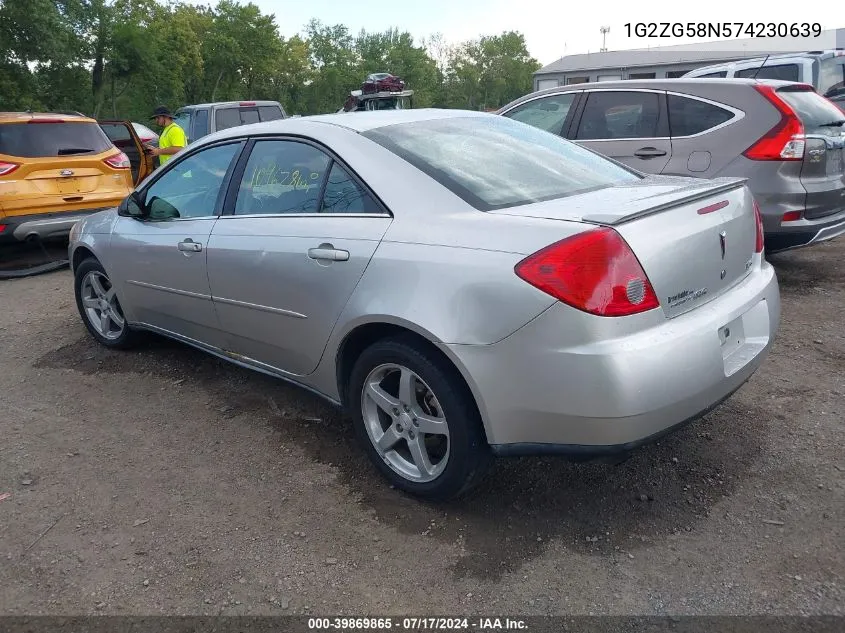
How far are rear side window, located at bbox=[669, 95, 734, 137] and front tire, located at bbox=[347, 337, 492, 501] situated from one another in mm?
3890

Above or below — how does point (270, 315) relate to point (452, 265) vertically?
below

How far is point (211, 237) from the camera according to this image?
366 centimetres

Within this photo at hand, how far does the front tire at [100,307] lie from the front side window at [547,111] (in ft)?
12.8

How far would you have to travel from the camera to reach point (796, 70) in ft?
29.8

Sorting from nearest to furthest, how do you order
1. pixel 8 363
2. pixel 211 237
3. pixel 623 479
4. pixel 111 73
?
1. pixel 623 479
2. pixel 211 237
3. pixel 8 363
4. pixel 111 73

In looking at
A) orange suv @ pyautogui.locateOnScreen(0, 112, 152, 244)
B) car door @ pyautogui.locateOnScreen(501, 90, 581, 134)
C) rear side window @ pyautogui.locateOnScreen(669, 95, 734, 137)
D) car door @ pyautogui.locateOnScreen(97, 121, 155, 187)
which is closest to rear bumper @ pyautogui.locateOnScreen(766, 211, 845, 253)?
rear side window @ pyautogui.locateOnScreen(669, 95, 734, 137)

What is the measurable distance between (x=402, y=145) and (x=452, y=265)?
824mm

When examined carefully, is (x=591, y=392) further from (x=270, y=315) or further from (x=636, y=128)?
(x=636, y=128)

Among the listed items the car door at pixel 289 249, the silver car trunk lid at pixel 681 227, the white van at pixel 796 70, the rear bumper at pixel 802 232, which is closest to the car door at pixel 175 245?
the car door at pixel 289 249

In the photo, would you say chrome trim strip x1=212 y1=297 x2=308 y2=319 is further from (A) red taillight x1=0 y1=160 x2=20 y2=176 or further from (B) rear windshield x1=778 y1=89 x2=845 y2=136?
(A) red taillight x1=0 y1=160 x2=20 y2=176

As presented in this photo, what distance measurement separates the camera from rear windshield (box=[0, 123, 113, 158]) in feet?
23.7

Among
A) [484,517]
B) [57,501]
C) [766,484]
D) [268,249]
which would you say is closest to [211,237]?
[268,249]

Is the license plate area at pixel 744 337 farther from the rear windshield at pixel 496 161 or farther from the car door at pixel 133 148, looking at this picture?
the car door at pixel 133 148

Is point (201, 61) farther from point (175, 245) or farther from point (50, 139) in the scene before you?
point (175, 245)
